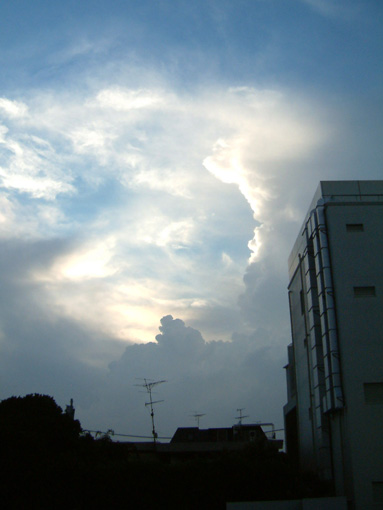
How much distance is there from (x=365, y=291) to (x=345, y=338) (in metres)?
3.32

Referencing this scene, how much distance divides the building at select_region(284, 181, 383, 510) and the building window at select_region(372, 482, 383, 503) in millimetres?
50

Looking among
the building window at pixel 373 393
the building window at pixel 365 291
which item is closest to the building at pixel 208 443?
the building window at pixel 373 393

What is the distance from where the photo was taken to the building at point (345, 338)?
28609mm

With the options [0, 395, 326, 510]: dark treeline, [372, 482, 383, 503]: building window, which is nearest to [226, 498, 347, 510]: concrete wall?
[372, 482, 383, 503]: building window

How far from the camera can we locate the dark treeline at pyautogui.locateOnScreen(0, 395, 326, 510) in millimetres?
31125

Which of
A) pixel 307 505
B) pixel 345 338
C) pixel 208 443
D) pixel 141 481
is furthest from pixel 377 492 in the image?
pixel 208 443

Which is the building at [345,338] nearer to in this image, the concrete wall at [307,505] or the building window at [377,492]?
the building window at [377,492]

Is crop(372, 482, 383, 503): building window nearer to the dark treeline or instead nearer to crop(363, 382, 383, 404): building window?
the dark treeline

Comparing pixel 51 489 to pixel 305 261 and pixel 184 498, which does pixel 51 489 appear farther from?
pixel 305 261

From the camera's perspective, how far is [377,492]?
28.0 meters

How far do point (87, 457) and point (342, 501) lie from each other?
2099 centimetres

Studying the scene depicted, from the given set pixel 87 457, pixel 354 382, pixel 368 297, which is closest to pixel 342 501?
pixel 354 382

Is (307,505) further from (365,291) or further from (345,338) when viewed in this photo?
(365,291)

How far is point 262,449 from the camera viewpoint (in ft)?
120
